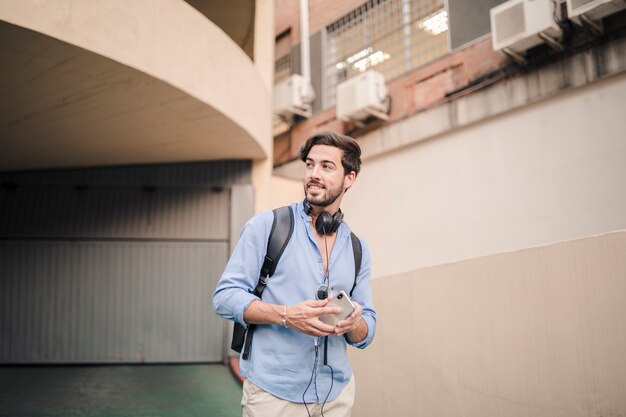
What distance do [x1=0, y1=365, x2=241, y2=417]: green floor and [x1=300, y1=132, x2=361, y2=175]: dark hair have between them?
3.83 m

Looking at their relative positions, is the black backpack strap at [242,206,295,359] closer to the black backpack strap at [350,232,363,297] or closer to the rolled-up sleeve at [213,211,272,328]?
the rolled-up sleeve at [213,211,272,328]

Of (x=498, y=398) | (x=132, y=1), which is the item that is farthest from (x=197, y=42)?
(x=498, y=398)

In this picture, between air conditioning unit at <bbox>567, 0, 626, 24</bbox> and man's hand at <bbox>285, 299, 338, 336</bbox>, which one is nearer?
man's hand at <bbox>285, 299, 338, 336</bbox>

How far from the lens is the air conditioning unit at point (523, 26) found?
21.7 feet

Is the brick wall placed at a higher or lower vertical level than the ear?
higher

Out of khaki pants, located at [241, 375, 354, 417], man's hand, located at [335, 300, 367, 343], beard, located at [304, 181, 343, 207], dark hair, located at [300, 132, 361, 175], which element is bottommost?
khaki pants, located at [241, 375, 354, 417]

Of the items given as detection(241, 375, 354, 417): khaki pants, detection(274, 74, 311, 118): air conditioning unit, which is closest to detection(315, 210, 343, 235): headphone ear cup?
detection(241, 375, 354, 417): khaki pants

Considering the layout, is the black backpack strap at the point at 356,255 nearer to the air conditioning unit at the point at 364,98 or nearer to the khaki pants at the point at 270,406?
the khaki pants at the point at 270,406

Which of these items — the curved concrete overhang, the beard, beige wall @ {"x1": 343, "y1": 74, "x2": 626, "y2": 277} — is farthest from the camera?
beige wall @ {"x1": 343, "y1": 74, "x2": 626, "y2": 277}

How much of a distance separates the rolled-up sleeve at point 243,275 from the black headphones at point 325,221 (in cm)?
22

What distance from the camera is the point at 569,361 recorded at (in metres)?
2.94

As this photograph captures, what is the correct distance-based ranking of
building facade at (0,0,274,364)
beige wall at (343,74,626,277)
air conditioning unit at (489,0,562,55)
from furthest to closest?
building facade at (0,0,274,364), air conditioning unit at (489,0,562,55), beige wall at (343,74,626,277)

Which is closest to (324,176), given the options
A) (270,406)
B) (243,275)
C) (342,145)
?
(342,145)

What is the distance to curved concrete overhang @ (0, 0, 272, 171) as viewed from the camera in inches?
185
